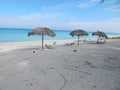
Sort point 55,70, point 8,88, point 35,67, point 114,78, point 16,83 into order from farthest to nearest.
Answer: point 35,67
point 55,70
point 114,78
point 16,83
point 8,88

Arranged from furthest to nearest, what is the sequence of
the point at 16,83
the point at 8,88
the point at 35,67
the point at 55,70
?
the point at 35,67
the point at 55,70
the point at 16,83
the point at 8,88

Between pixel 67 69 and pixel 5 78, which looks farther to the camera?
pixel 67 69

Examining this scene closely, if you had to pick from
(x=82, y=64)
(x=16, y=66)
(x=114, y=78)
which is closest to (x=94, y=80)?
(x=114, y=78)

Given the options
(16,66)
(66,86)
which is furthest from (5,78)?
(66,86)

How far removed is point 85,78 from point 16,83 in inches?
93.4

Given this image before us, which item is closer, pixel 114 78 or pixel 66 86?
pixel 66 86

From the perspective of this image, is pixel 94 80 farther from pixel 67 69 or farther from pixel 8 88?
pixel 8 88

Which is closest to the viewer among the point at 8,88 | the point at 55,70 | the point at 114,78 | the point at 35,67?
the point at 8,88

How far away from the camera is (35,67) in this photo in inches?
300

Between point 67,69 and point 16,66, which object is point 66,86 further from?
point 16,66

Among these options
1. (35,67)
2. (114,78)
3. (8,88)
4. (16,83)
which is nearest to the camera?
(8,88)

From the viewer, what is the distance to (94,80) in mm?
5934

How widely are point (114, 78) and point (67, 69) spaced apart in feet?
6.41

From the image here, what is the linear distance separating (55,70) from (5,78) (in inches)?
78.0
